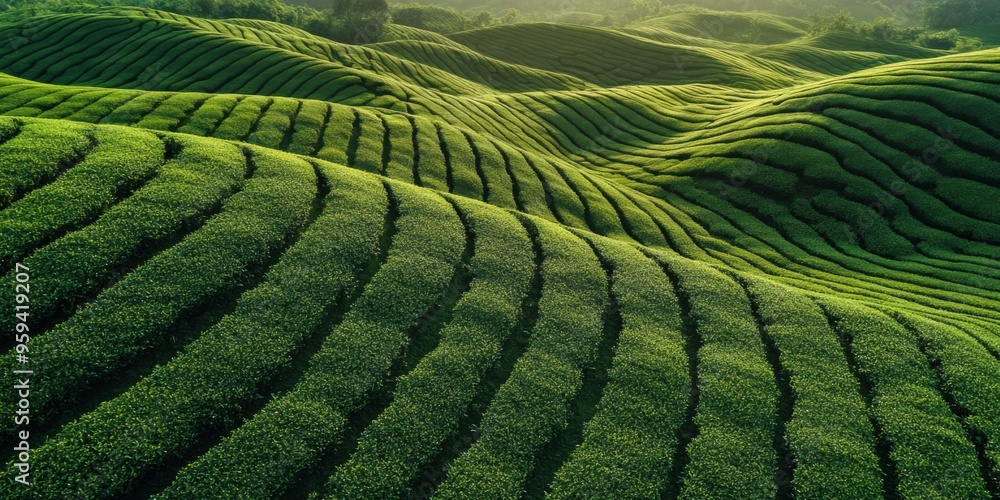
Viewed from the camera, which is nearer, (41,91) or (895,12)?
(41,91)

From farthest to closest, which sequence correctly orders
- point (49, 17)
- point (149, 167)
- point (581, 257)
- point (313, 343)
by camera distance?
1. point (49, 17)
2. point (581, 257)
3. point (149, 167)
4. point (313, 343)

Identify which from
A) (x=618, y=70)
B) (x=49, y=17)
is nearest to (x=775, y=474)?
(x=618, y=70)

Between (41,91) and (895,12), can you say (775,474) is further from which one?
(895,12)

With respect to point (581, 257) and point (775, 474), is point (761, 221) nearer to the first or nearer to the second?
point (581, 257)

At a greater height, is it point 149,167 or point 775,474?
point 149,167

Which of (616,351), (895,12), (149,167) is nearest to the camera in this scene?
(616,351)

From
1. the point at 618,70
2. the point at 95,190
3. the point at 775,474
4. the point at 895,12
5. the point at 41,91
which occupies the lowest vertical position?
the point at 41,91
